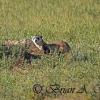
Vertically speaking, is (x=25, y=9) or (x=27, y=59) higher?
(x=25, y=9)

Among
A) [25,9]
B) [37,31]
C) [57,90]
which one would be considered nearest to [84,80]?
[57,90]

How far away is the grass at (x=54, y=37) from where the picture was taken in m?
8.16

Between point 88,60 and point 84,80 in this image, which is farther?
point 88,60

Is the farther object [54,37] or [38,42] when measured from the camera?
[54,37]

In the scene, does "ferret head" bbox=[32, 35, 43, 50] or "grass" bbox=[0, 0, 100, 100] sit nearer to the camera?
"grass" bbox=[0, 0, 100, 100]

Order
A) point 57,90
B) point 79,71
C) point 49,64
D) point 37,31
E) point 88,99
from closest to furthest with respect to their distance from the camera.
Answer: point 88,99 → point 57,90 → point 79,71 → point 49,64 → point 37,31

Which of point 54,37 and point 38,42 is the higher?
point 54,37

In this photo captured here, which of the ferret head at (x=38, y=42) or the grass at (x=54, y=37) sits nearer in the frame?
the grass at (x=54, y=37)

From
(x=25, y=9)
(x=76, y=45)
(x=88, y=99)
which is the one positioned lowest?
(x=88, y=99)

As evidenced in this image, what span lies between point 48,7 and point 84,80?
7575 mm

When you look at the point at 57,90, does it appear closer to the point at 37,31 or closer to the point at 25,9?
the point at 37,31

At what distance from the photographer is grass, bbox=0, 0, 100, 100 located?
321 inches

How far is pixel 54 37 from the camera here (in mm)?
12164

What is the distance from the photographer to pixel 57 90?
7793mm
